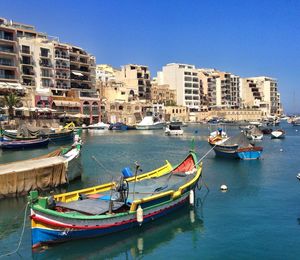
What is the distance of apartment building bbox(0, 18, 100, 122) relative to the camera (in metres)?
91.9

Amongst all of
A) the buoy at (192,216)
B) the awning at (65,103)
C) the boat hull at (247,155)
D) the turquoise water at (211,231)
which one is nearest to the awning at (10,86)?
the awning at (65,103)

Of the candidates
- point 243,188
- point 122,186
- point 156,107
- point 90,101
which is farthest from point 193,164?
point 156,107

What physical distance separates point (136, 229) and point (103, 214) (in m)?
1.96

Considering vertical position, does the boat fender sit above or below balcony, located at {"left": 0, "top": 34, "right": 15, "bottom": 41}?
below

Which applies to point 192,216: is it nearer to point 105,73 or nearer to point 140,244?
point 140,244

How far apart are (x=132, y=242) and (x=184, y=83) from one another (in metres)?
149

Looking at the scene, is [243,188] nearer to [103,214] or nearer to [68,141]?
[103,214]

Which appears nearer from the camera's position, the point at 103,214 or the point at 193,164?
the point at 103,214

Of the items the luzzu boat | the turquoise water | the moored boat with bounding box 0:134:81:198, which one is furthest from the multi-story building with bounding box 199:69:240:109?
the luzzu boat

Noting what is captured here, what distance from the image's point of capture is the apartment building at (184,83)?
16488 centimetres

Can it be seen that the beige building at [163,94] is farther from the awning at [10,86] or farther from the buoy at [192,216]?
the buoy at [192,216]

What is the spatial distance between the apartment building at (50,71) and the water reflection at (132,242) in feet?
257

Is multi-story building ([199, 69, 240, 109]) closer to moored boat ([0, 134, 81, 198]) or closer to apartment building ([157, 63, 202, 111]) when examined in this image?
apartment building ([157, 63, 202, 111])

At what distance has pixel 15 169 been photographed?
25781mm
